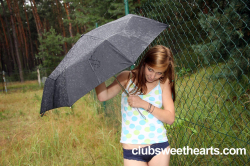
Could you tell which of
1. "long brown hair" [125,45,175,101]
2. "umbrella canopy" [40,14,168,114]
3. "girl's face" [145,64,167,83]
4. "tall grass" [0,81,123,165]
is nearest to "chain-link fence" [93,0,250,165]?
"long brown hair" [125,45,175,101]

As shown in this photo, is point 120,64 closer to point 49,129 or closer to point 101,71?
point 101,71

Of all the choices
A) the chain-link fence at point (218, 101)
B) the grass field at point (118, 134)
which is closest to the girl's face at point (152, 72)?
the chain-link fence at point (218, 101)

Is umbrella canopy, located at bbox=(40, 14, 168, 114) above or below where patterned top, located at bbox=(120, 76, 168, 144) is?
above

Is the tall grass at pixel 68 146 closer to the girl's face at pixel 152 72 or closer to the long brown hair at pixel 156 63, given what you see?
the long brown hair at pixel 156 63

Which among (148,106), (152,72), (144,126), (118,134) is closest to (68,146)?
(118,134)

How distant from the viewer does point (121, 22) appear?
1.37 metres

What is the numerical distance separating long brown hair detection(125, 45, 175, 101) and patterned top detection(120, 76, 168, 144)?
0.06 metres

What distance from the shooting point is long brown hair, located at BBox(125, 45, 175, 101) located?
129cm

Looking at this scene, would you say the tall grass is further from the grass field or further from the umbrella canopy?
the umbrella canopy

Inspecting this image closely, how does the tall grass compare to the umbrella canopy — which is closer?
the umbrella canopy

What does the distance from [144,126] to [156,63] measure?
49 centimetres

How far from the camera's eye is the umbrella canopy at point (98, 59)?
1.10 m

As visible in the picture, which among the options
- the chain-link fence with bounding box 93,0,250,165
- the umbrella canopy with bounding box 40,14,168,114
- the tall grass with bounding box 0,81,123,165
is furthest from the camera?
the tall grass with bounding box 0,81,123,165

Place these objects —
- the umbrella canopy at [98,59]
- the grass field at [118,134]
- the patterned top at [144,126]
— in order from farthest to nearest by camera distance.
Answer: the grass field at [118,134] → the patterned top at [144,126] → the umbrella canopy at [98,59]
